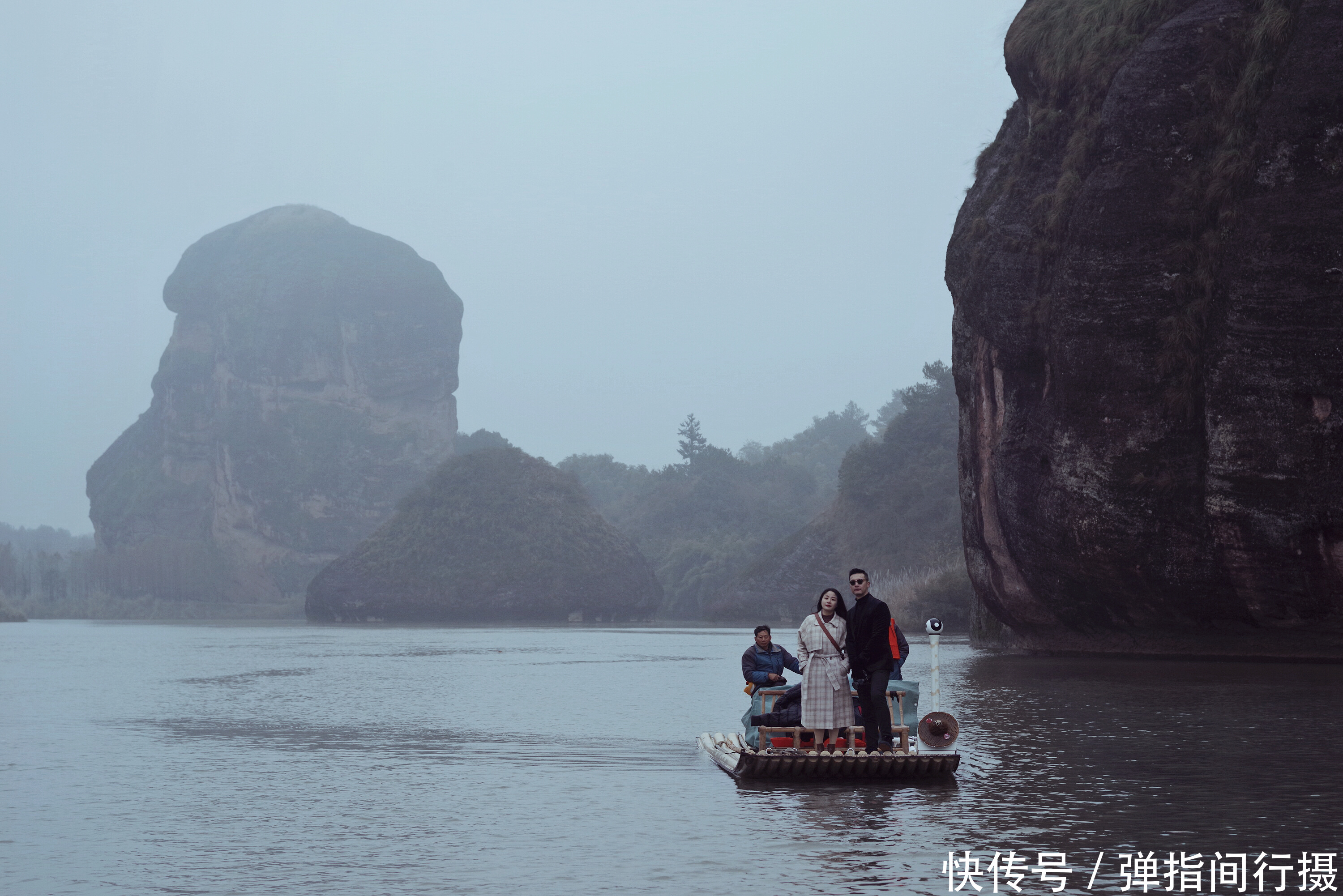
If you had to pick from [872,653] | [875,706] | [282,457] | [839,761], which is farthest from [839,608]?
[282,457]

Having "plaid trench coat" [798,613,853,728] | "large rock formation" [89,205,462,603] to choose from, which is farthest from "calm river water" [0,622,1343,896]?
"large rock formation" [89,205,462,603]

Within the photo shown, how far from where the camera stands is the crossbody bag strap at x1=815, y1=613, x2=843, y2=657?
13.5 metres

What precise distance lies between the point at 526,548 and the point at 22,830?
378 ft

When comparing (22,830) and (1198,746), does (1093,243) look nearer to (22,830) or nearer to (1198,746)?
(1198,746)

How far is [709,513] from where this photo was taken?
148m

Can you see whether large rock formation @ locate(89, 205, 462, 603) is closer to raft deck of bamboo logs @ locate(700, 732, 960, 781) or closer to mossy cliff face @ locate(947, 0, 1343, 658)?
mossy cliff face @ locate(947, 0, 1343, 658)

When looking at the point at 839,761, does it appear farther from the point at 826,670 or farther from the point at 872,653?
the point at 872,653

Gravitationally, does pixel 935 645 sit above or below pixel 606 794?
above

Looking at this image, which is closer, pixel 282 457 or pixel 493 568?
pixel 493 568

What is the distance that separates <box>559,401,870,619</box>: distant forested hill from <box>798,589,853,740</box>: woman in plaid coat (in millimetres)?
104937

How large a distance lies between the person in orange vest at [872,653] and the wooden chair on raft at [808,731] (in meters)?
0.20

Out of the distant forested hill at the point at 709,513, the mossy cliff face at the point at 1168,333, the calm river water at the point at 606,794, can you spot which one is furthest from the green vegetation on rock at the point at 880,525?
the calm river water at the point at 606,794

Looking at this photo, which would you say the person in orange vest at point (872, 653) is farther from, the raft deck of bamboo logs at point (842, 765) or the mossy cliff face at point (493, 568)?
the mossy cliff face at point (493, 568)

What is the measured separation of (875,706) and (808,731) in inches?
29.1
